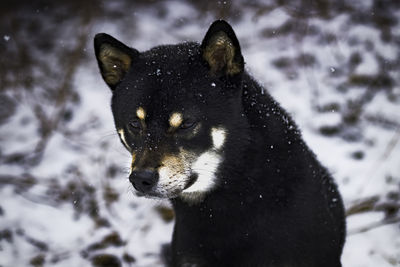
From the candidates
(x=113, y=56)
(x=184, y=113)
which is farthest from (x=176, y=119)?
(x=113, y=56)

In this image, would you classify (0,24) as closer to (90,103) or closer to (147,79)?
(90,103)

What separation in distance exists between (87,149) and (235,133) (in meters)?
2.72

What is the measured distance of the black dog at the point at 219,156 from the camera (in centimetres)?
248

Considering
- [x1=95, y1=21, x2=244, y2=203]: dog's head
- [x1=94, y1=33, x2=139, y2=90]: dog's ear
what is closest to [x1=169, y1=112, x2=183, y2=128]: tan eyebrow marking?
[x1=95, y1=21, x2=244, y2=203]: dog's head

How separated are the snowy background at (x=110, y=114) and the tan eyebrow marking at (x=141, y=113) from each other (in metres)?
1.50

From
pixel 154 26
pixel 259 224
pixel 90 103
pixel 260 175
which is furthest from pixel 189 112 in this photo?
pixel 154 26

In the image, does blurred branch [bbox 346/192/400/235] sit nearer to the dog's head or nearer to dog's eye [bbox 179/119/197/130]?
the dog's head

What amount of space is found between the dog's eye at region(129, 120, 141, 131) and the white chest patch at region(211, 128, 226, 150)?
0.39 m

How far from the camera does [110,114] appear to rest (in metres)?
5.38

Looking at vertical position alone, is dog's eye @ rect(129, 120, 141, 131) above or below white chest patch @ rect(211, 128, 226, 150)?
above

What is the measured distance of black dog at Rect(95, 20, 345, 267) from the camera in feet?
8.14

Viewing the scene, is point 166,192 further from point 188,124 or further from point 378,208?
point 378,208

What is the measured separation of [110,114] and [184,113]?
305 centimetres

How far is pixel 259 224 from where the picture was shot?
8.60 feet
